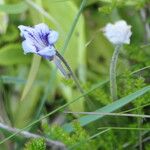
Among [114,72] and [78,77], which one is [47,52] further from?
[78,77]

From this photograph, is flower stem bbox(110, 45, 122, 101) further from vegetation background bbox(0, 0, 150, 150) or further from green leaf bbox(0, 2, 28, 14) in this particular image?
green leaf bbox(0, 2, 28, 14)

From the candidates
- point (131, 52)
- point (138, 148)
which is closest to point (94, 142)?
point (138, 148)

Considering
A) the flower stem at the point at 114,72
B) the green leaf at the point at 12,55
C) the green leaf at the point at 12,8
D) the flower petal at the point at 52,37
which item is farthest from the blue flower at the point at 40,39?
the green leaf at the point at 12,55

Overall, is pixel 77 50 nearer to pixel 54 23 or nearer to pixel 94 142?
pixel 54 23

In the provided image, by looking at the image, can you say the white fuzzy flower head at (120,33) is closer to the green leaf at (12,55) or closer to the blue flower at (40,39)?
the blue flower at (40,39)

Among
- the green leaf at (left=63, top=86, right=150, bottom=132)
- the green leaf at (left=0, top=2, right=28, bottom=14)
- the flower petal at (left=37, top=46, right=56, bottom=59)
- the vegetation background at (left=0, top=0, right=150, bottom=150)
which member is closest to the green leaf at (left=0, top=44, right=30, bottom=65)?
the vegetation background at (left=0, top=0, right=150, bottom=150)

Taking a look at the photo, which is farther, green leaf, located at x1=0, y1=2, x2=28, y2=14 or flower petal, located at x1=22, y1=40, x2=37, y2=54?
green leaf, located at x1=0, y1=2, x2=28, y2=14

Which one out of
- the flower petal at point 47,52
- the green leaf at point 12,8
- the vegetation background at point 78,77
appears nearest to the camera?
the flower petal at point 47,52

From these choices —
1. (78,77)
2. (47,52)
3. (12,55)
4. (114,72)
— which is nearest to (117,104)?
(114,72)
